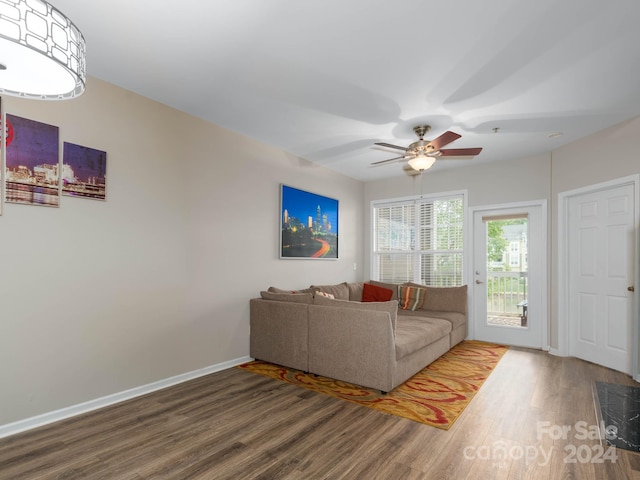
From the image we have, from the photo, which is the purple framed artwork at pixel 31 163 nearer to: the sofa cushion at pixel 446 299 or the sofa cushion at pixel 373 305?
the sofa cushion at pixel 373 305

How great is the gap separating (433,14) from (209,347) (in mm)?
3579

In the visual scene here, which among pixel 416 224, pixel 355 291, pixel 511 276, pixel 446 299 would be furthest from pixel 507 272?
pixel 355 291

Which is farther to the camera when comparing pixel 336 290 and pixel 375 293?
pixel 375 293

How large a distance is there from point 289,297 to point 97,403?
Result: 196 cm

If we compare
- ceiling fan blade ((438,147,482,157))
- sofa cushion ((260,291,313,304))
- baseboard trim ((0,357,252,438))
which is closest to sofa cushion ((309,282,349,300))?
sofa cushion ((260,291,313,304))

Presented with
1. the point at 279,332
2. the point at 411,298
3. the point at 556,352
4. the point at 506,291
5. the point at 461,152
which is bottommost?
the point at 556,352

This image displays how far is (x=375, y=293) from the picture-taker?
5406 millimetres

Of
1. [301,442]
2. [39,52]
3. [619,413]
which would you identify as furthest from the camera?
[619,413]

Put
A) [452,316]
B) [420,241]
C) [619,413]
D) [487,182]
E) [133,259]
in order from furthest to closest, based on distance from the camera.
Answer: [420,241]
[487,182]
[452,316]
[133,259]
[619,413]

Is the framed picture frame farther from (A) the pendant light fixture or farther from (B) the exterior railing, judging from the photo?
(A) the pendant light fixture

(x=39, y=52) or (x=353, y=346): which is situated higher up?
(x=39, y=52)

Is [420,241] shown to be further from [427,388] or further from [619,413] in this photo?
[619,413]

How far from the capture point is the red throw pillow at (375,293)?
5.33 metres

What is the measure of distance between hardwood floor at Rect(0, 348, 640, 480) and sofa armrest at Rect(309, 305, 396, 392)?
1.17 ft
